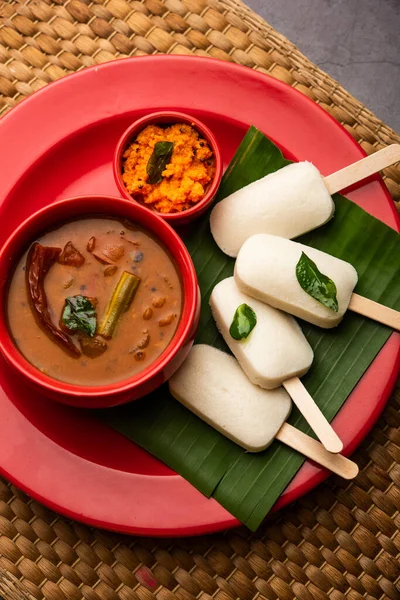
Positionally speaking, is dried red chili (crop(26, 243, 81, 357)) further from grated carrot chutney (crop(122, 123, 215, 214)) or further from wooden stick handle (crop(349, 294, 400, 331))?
wooden stick handle (crop(349, 294, 400, 331))

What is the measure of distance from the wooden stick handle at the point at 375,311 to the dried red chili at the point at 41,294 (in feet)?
3.30

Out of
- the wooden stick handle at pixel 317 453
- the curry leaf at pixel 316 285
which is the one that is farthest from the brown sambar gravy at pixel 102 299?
the wooden stick handle at pixel 317 453

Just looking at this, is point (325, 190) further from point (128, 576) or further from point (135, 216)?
point (128, 576)

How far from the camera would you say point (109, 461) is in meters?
2.44

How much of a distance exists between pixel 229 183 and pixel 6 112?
907mm

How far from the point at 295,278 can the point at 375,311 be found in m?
0.33

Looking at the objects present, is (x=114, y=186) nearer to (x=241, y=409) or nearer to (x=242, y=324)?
(x=242, y=324)

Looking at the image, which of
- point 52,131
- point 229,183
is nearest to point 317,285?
point 229,183

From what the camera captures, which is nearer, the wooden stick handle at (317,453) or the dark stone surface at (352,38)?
the wooden stick handle at (317,453)

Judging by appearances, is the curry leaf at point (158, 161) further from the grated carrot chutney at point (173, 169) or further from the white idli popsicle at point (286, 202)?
the white idli popsicle at point (286, 202)

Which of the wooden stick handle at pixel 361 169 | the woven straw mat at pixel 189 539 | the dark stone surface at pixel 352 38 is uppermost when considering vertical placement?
the dark stone surface at pixel 352 38

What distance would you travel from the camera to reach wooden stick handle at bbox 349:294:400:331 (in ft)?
8.12

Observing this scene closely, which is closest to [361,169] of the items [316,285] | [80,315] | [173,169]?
[316,285]

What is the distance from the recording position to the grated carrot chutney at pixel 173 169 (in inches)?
95.3
